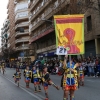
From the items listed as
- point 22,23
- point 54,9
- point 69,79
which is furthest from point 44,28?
point 69,79

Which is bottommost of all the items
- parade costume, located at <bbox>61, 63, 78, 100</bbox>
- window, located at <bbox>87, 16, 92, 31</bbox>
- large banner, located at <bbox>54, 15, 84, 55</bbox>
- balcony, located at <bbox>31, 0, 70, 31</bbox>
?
parade costume, located at <bbox>61, 63, 78, 100</bbox>

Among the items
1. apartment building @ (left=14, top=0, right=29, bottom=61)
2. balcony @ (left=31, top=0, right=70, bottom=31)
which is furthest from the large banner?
apartment building @ (left=14, top=0, right=29, bottom=61)

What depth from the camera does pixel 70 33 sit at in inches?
293

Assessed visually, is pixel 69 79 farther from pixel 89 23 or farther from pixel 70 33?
pixel 89 23

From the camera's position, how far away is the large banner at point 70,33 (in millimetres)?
7422

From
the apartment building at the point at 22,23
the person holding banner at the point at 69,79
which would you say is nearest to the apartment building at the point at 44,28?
the apartment building at the point at 22,23

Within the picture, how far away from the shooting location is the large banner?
7.42 metres

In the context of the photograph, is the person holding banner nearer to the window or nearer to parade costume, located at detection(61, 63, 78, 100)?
parade costume, located at detection(61, 63, 78, 100)

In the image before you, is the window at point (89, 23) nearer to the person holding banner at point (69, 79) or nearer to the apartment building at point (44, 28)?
the apartment building at point (44, 28)

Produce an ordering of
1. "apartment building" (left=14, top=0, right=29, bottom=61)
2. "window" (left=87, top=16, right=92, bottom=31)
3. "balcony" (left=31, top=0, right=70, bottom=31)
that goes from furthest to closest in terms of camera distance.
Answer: "apartment building" (left=14, top=0, right=29, bottom=61) → "balcony" (left=31, top=0, right=70, bottom=31) → "window" (left=87, top=16, right=92, bottom=31)

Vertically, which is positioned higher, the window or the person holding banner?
the window

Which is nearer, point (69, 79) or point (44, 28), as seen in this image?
point (69, 79)

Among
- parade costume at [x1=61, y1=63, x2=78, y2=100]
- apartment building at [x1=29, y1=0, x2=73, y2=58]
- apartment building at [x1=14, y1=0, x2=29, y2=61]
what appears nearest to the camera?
parade costume at [x1=61, y1=63, x2=78, y2=100]

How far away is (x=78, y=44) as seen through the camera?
7418 mm
